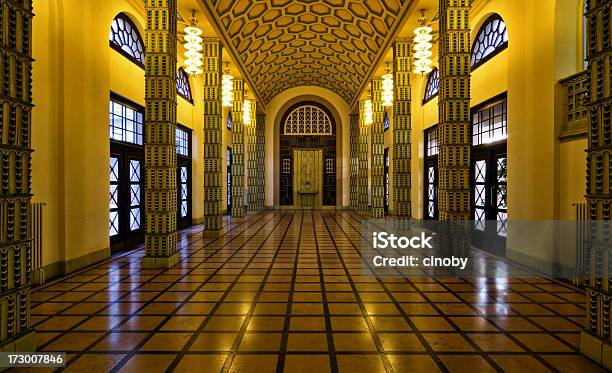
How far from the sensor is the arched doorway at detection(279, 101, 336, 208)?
24281mm

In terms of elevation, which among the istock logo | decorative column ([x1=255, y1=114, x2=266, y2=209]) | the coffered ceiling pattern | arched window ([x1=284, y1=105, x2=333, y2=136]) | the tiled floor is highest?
the coffered ceiling pattern

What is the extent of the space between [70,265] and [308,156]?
728 inches

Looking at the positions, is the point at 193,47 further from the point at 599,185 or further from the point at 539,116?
the point at 599,185

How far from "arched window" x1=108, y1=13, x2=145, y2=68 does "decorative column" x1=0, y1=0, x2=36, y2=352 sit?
5268 mm

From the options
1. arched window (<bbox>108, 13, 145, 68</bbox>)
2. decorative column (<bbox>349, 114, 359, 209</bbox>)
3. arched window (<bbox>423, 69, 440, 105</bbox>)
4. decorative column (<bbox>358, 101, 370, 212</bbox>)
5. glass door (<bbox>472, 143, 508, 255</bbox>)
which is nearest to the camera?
glass door (<bbox>472, 143, 508, 255</bbox>)

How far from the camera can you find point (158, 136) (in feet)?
23.7

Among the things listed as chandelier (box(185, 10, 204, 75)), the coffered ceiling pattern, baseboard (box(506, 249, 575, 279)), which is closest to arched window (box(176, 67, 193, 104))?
the coffered ceiling pattern

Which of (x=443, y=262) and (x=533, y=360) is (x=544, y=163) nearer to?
(x=443, y=262)

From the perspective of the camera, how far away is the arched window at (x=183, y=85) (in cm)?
1268

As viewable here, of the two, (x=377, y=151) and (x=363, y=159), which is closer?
(x=377, y=151)

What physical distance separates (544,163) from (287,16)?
10.6 metres

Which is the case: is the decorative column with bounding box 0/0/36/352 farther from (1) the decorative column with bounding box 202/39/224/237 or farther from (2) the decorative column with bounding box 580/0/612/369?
(1) the decorative column with bounding box 202/39/224/237

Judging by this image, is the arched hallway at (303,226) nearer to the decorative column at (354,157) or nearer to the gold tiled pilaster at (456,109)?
the gold tiled pilaster at (456,109)

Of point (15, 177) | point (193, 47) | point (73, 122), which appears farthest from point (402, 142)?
point (15, 177)
